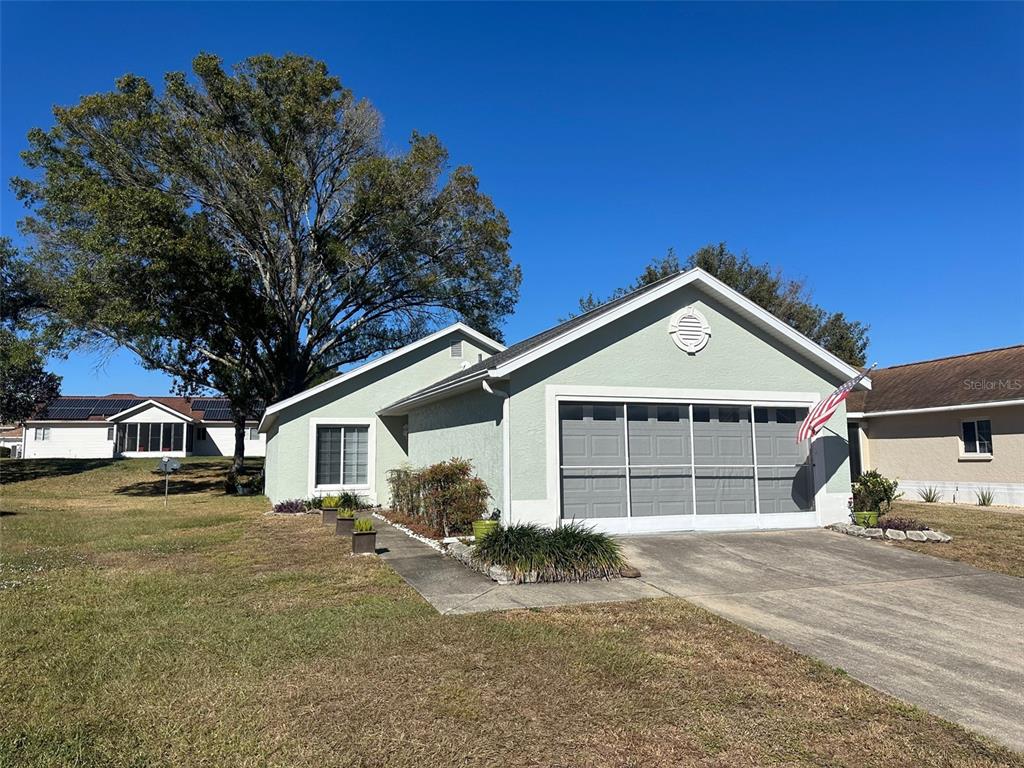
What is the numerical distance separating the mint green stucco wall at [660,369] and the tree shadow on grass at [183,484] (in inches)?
765

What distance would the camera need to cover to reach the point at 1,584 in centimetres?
799

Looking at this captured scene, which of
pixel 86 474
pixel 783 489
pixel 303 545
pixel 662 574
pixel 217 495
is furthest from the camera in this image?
pixel 86 474

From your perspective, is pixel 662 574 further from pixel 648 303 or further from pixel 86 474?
pixel 86 474

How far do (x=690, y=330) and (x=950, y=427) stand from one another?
1212 centimetres

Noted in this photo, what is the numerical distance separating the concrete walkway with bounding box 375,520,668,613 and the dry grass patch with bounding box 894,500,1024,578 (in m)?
5.70

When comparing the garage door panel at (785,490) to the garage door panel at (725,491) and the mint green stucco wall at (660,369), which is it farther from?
the mint green stucco wall at (660,369)

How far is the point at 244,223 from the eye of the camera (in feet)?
73.7

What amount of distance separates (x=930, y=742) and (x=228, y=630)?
18.8 feet

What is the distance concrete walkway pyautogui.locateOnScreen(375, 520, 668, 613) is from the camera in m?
7.07

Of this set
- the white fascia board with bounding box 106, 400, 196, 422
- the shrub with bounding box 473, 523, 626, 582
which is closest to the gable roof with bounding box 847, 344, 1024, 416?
the shrub with bounding box 473, 523, 626, 582

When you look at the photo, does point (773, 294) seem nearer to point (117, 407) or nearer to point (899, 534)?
point (899, 534)

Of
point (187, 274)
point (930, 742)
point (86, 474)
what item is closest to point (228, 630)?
point (930, 742)

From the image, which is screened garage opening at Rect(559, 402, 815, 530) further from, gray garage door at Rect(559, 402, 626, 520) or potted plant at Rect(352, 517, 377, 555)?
potted plant at Rect(352, 517, 377, 555)

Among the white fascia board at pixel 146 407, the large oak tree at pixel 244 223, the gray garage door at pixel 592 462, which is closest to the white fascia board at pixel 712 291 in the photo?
the gray garage door at pixel 592 462
